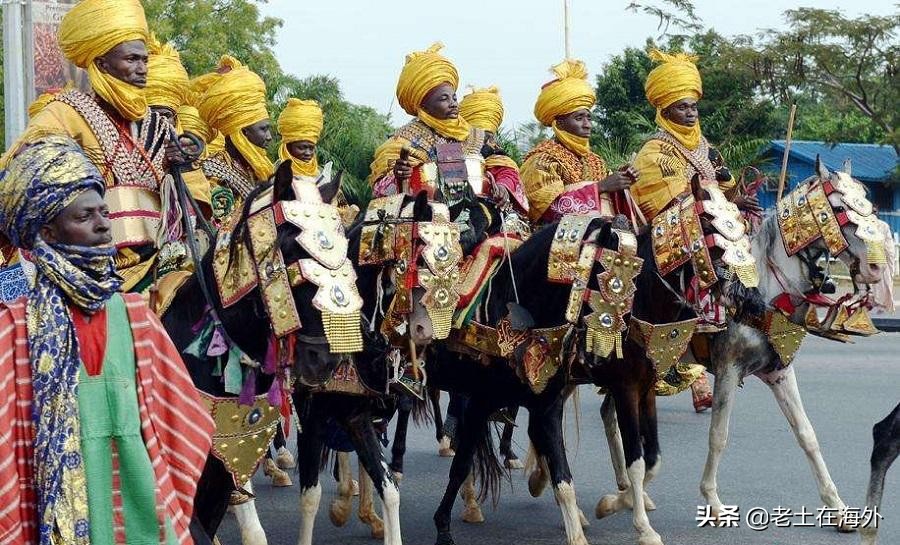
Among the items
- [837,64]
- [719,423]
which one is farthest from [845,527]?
[837,64]

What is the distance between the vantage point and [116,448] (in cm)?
383

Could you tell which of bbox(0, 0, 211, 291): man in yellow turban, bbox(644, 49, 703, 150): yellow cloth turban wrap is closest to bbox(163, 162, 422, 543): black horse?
bbox(0, 0, 211, 291): man in yellow turban

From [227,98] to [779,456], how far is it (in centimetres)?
496

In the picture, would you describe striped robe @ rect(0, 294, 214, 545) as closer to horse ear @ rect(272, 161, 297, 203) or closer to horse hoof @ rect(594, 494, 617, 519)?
horse ear @ rect(272, 161, 297, 203)

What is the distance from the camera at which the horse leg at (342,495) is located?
325 inches

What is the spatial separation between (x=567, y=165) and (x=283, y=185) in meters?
4.11

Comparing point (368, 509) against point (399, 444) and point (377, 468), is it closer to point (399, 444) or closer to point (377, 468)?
point (399, 444)

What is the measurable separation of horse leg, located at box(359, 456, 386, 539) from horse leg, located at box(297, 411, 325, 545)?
0.99 m

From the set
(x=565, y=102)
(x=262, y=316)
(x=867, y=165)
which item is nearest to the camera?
(x=262, y=316)

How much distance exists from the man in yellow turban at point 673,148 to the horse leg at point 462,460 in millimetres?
2056

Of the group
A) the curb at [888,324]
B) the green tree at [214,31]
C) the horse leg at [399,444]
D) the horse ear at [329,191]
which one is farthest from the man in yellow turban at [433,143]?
the green tree at [214,31]

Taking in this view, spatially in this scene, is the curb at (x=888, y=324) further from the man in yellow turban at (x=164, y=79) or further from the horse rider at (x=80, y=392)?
the horse rider at (x=80, y=392)

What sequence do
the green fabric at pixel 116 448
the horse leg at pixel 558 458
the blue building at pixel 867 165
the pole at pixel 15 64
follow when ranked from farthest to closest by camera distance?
1. the blue building at pixel 867 165
2. the pole at pixel 15 64
3. the horse leg at pixel 558 458
4. the green fabric at pixel 116 448

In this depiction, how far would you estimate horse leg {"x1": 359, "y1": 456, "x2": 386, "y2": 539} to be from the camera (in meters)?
8.09
